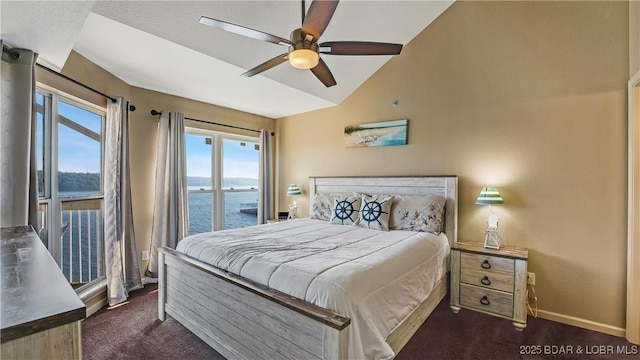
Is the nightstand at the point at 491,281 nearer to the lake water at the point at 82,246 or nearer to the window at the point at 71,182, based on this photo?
the window at the point at 71,182

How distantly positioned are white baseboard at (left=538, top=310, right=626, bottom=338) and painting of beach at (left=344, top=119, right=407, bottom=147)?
2281 mm

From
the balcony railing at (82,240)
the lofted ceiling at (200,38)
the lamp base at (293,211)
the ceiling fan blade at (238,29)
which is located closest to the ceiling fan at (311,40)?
the ceiling fan blade at (238,29)

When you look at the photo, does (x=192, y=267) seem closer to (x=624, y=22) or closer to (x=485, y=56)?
(x=485, y=56)

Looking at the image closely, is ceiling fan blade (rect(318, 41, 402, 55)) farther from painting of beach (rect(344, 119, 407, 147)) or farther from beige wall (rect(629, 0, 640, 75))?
beige wall (rect(629, 0, 640, 75))

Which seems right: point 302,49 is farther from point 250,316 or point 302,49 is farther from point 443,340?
point 443,340

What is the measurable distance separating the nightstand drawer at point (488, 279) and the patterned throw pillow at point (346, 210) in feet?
4.14

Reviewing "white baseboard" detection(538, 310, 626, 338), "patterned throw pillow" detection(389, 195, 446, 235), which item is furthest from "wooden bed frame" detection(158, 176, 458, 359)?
"white baseboard" detection(538, 310, 626, 338)

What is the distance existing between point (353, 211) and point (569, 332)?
87.7 inches

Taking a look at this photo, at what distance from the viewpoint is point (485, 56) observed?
9.89ft

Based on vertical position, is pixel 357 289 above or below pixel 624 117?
below

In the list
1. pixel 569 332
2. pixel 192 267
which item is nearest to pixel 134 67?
pixel 192 267

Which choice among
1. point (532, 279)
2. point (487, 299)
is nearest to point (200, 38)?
point (487, 299)

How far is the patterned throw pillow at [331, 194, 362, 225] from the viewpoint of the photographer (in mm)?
3318

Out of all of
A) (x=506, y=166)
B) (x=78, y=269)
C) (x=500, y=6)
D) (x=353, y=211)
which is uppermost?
(x=500, y=6)
